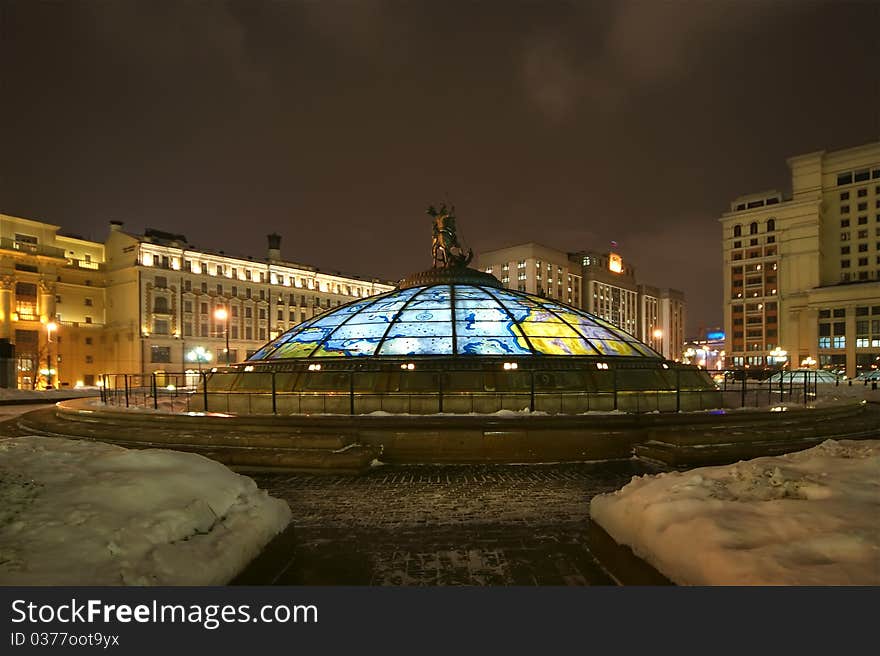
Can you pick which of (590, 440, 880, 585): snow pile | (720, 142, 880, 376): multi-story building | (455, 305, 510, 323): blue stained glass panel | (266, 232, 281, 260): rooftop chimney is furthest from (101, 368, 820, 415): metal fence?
(720, 142, 880, 376): multi-story building

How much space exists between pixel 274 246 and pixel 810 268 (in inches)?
3330

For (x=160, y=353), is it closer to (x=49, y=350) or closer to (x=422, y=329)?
(x=49, y=350)

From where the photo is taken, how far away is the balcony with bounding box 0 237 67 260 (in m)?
52.0

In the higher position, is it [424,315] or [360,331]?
[424,315]

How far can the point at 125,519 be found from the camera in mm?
3975

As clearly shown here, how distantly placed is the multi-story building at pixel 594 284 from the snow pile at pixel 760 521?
9369 centimetres

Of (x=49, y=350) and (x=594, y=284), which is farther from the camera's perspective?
(x=594, y=284)

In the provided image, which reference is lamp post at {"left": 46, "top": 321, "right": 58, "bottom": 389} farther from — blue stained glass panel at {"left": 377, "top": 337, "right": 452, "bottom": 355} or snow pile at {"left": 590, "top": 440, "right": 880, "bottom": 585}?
snow pile at {"left": 590, "top": 440, "right": 880, "bottom": 585}

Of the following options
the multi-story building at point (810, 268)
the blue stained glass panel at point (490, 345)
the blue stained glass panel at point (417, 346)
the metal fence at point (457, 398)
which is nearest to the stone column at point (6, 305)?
the metal fence at point (457, 398)

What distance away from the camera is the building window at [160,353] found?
5728 centimetres

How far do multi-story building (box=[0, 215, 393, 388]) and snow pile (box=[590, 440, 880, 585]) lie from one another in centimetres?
5294

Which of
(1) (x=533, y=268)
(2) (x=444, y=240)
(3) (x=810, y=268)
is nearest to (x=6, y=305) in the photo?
(2) (x=444, y=240)

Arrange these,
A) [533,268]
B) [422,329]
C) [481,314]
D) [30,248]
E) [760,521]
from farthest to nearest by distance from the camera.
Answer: [533,268], [30,248], [481,314], [422,329], [760,521]

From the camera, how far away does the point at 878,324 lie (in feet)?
231
